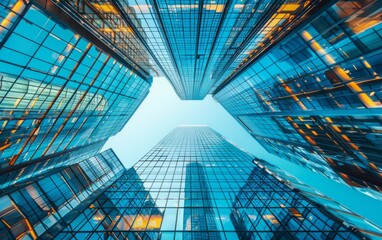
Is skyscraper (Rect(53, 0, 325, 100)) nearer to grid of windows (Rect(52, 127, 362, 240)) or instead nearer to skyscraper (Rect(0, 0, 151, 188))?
skyscraper (Rect(0, 0, 151, 188))

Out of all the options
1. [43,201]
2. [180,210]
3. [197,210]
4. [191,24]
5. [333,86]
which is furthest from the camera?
[191,24]

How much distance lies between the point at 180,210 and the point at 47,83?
17429 millimetres

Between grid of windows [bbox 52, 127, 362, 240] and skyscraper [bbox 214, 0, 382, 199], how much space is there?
877 centimetres

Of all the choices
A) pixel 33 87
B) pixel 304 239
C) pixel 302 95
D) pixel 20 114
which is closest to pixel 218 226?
pixel 304 239

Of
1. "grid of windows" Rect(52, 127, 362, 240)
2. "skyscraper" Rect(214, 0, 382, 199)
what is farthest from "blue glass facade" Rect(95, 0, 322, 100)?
"grid of windows" Rect(52, 127, 362, 240)

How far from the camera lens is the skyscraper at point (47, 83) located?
44.7ft

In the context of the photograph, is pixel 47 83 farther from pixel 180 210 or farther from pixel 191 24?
pixel 191 24

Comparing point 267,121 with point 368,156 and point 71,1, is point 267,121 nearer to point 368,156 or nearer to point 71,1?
point 368,156

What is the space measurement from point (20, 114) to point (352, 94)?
31.1 meters

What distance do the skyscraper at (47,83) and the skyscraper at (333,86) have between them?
1962 centimetres

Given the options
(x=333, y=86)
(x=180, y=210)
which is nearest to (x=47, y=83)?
(x=180, y=210)

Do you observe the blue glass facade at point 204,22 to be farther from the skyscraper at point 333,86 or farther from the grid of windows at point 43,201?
the grid of windows at point 43,201

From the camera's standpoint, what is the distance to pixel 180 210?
1752 cm

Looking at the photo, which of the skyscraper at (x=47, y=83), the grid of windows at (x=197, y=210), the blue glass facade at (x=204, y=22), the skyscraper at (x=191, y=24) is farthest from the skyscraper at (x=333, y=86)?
the skyscraper at (x=47, y=83)
